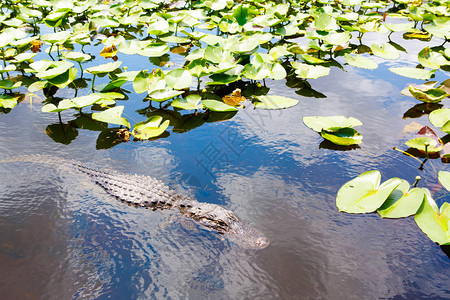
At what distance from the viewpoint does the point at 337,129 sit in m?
3.03

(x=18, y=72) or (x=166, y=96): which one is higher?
(x=166, y=96)

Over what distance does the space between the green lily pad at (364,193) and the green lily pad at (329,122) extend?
0.73 m

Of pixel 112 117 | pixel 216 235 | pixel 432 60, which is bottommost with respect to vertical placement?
pixel 216 235

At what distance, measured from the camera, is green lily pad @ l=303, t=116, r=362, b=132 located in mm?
3029

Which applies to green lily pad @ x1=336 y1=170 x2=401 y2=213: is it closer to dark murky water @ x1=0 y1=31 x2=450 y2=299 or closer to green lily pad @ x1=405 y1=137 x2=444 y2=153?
dark murky water @ x1=0 y1=31 x2=450 y2=299

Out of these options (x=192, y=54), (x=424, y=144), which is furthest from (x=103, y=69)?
(x=424, y=144)

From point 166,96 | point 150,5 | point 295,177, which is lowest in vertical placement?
point 295,177

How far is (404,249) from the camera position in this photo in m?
2.08

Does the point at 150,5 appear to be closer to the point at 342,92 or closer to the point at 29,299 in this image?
the point at 342,92

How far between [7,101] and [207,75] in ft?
7.44

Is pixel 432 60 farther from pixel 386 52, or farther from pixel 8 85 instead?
pixel 8 85

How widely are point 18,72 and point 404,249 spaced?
4.98m

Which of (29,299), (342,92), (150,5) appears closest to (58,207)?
(29,299)

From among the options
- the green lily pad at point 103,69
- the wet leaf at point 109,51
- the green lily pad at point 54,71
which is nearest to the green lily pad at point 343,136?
the green lily pad at point 103,69
